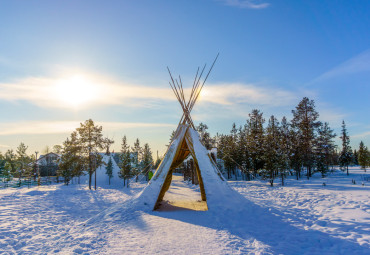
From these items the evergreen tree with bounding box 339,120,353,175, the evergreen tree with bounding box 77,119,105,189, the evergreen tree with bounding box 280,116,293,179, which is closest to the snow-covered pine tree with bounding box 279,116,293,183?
the evergreen tree with bounding box 280,116,293,179

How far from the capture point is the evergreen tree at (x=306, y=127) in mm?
30272

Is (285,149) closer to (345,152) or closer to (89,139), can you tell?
(345,152)

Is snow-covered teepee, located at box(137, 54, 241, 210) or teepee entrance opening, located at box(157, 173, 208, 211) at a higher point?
snow-covered teepee, located at box(137, 54, 241, 210)

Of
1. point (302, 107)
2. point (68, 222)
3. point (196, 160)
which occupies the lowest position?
point (68, 222)

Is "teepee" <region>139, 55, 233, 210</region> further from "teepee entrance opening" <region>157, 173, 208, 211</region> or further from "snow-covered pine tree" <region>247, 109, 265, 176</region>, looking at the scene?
"snow-covered pine tree" <region>247, 109, 265, 176</region>

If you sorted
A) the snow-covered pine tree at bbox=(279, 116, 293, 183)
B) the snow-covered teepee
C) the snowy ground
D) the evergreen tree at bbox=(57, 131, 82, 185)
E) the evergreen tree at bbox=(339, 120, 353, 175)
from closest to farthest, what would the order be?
the snowy ground, the snow-covered teepee, the snow-covered pine tree at bbox=(279, 116, 293, 183), the evergreen tree at bbox=(57, 131, 82, 185), the evergreen tree at bbox=(339, 120, 353, 175)

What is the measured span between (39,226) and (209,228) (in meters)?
6.76

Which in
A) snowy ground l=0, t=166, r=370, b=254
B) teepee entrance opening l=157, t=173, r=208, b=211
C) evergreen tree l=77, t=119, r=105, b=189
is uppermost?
evergreen tree l=77, t=119, r=105, b=189

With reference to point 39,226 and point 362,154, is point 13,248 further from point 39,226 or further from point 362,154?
point 362,154

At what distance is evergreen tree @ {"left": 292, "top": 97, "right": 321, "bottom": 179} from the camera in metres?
30.3

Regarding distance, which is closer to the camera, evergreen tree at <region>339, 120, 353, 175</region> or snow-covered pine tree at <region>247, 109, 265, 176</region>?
snow-covered pine tree at <region>247, 109, 265, 176</region>

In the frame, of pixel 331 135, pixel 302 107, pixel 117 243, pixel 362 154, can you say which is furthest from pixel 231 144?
pixel 117 243

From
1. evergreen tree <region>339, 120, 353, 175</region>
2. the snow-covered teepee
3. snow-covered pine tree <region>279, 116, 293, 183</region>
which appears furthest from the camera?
evergreen tree <region>339, 120, 353, 175</region>

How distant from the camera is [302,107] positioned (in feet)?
107
